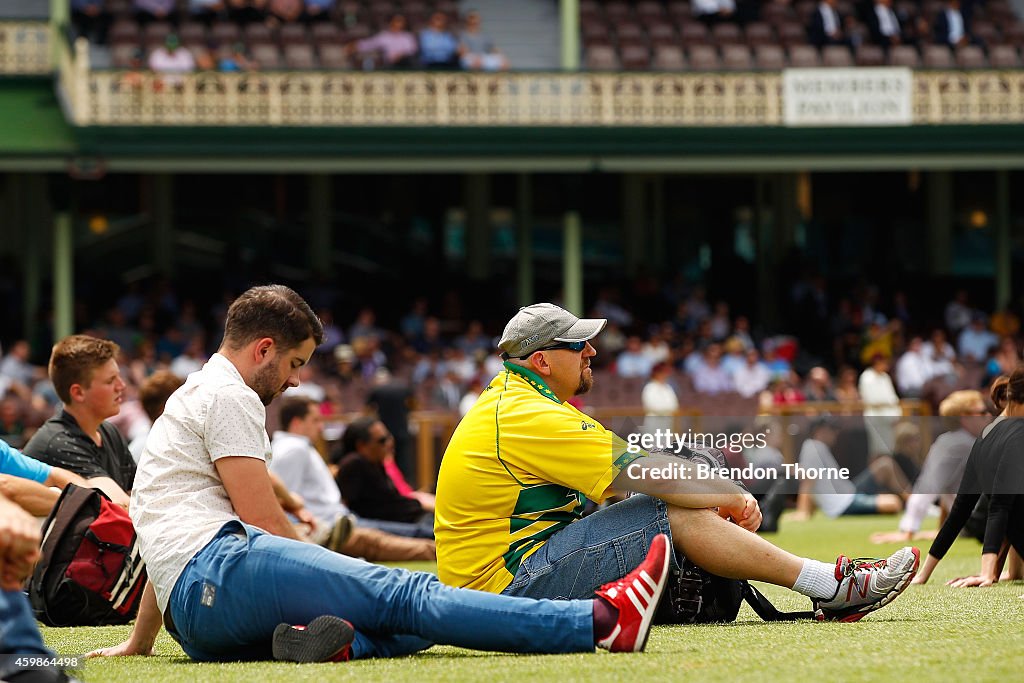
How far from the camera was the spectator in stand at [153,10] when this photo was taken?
82.6 ft

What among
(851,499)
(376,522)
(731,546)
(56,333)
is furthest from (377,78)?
(731,546)

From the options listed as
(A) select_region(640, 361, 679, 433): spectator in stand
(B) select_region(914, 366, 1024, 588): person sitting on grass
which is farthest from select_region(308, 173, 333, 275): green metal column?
(B) select_region(914, 366, 1024, 588): person sitting on grass

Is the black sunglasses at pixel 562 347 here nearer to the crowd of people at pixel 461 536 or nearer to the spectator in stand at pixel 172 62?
the crowd of people at pixel 461 536

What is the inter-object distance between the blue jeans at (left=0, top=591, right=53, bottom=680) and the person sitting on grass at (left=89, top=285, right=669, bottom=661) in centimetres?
93

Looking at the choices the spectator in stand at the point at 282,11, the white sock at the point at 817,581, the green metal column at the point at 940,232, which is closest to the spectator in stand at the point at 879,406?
the green metal column at the point at 940,232

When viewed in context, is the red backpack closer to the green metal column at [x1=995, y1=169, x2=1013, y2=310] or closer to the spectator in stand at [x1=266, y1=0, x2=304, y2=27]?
the spectator in stand at [x1=266, y1=0, x2=304, y2=27]

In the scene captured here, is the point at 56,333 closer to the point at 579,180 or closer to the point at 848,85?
the point at 579,180

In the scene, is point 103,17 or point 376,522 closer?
point 376,522

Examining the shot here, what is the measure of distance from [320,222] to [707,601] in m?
21.2

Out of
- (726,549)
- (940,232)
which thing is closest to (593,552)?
(726,549)

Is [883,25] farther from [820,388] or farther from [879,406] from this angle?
[879,406]

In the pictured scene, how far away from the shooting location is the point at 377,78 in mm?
22453

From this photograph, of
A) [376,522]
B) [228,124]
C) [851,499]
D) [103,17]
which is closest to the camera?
[376,522]

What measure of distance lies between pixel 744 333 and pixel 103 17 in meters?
11.7
